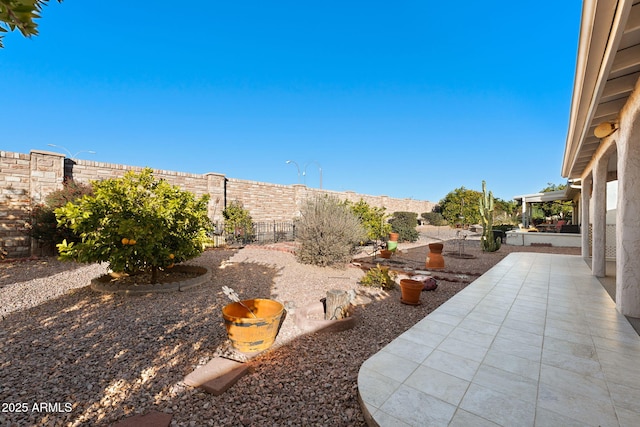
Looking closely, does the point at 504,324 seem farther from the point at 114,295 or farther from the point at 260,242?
the point at 260,242

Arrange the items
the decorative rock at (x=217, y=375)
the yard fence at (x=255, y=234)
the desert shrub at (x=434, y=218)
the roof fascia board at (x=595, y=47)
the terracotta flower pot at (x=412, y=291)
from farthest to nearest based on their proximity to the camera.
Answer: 1. the desert shrub at (x=434, y=218)
2. the yard fence at (x=255, y=234)
3. the terracotta flower pot at (x=412, y=291)
4. the decorative rock at (x=217, y=375)
5. the roof fascia board at (x=595, y=47)

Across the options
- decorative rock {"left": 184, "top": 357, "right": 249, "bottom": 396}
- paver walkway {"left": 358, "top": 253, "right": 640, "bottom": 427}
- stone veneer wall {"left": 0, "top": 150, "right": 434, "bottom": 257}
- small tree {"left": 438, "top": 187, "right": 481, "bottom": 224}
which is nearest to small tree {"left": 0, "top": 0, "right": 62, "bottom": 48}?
decorative rock {"left": 184, "top": 357, "right": 249, "bottom": 396}

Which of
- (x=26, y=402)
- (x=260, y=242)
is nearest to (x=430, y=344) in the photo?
(x=26, y=402)

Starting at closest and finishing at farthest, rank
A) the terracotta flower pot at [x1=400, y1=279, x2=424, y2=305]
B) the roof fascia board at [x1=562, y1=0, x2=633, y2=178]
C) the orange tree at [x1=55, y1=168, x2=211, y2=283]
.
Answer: the roof fascia board at [x1=562, y1=0, x2=633, y2=178], the orange tree at [x1=55, y1=168, x2=211, y2=283], the terracotta flower pot at [x1=400, y1=279, x2=424, y2=305]

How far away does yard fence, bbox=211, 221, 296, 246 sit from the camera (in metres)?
11.6

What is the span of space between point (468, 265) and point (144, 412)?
8811mm

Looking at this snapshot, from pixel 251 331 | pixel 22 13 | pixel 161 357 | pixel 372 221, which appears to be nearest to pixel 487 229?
pixel 372 221

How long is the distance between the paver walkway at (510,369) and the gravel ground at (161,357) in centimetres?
41

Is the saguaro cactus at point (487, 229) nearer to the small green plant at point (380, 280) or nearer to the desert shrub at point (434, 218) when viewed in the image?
the small green plant at point (380, 280)

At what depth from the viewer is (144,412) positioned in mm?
2020

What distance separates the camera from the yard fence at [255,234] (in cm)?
1159

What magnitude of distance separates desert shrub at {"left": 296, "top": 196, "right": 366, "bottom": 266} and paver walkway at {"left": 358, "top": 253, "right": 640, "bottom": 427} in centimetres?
378

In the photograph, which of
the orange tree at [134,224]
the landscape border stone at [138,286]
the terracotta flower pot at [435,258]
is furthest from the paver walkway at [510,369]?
the orange tree at [134,224]

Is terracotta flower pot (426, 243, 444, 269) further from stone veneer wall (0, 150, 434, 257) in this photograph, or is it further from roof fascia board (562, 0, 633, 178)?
stone veneer wall (0, 150, 434, 257)
